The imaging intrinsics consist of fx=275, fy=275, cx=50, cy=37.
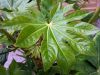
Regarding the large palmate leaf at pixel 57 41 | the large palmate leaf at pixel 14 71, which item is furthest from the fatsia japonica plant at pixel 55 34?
the large palmate leaf at pixel 14 71

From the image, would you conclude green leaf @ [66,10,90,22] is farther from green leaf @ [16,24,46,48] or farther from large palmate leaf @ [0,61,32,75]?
large palmate leaf @ [0,61,32,75]

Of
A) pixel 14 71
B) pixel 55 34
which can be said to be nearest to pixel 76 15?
pixel 55 34

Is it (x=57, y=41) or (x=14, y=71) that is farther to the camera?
(x=14, y=71)

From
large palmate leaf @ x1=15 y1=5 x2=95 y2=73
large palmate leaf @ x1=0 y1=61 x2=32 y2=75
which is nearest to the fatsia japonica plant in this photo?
large palmate leaf @ x1=15 y1=5 x2=95 y2=73

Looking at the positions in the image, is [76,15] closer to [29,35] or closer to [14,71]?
[29,35]

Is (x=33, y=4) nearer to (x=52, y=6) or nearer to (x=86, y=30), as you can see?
(x=52, y=6)

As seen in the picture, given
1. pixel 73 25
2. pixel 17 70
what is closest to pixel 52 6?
pixel 73 25

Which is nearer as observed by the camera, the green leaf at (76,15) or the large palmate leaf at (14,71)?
the green leaf at (76,15)

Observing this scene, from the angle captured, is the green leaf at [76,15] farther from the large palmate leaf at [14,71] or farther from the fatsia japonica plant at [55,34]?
the large palmate leaf at [14,71]
